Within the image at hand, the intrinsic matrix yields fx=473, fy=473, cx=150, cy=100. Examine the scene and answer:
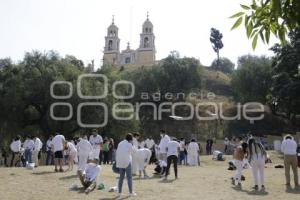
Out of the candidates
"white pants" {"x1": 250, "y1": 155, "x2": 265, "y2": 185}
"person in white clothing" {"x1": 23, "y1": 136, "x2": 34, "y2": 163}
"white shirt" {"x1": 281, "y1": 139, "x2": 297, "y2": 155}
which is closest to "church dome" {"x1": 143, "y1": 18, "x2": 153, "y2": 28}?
"person in white clothing" {"x1": 23, "y1": 136, "x2": 34, "y2": 163}

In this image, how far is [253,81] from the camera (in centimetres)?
6062

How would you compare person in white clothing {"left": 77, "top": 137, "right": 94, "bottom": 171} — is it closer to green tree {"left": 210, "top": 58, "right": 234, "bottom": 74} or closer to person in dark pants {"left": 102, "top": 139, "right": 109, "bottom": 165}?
person in dark pants {"left": 102, "top": 139, "right": 109, "bottom": 165}

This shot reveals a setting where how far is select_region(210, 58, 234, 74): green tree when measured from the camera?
13462 centimetres

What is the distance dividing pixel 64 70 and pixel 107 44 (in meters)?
74.1

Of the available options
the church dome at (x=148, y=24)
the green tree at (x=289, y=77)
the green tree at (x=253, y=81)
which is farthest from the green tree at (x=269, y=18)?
the church dome at (x=148, y=24)

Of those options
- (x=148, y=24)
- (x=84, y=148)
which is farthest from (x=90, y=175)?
(x=148, y=24)

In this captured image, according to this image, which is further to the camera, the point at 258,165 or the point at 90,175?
the point at 258,165

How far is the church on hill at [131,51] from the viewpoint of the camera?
354 ft

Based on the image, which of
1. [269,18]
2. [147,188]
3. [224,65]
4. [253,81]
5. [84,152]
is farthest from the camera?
A: [224,65]

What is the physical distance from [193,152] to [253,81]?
3544 centimetres

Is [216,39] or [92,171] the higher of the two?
[216,39]

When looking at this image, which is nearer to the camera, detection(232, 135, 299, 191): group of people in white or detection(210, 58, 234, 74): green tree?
detection(232, 135, 299, 191): group of people in white

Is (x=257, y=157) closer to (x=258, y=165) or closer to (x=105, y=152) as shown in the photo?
(x=258, y=165)

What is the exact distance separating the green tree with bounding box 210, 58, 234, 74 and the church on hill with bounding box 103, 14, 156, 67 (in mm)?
27984
